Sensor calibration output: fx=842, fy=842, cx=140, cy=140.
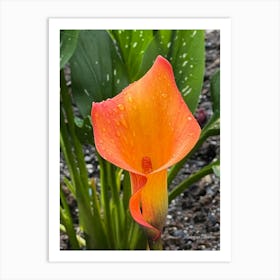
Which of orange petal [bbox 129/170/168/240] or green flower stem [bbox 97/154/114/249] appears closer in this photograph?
orange petal [bbox 129/170/168/240]

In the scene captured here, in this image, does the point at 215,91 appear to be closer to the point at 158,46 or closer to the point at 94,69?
the point at 158,46

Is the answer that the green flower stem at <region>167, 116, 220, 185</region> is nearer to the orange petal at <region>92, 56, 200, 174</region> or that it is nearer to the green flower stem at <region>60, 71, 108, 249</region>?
the orange petal at <region>92, 56, 200, 174</region>

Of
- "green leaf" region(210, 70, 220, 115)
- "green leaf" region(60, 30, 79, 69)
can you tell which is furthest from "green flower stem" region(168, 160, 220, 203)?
"green leaf" region(60, 30, 79, 69)

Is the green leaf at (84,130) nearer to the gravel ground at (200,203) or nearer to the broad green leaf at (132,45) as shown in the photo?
the gravel ground at (200,203)

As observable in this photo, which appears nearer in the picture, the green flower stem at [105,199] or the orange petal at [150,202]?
the orange petal at [150,202]

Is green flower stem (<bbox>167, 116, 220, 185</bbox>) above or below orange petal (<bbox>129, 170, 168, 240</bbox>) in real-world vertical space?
above

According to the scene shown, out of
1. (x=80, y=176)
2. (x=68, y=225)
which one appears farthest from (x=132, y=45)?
(x=68, y=225)

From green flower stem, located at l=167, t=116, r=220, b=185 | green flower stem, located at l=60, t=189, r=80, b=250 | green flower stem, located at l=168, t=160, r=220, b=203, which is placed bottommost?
green flower stem, located at l=60, t=189, r=80, b=250
